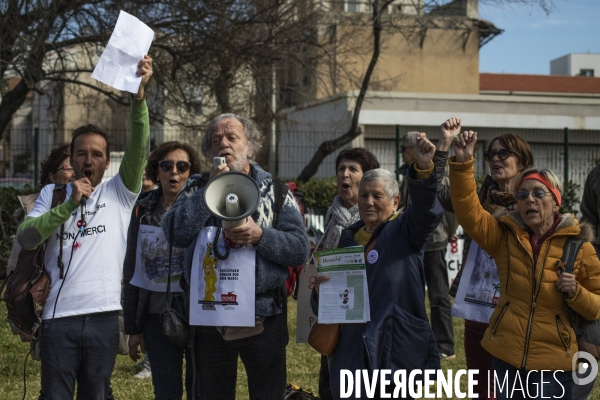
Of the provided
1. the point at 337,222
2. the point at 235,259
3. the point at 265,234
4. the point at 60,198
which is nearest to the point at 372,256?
the point at 265,234

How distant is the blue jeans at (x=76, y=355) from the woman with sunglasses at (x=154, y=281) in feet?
1.29

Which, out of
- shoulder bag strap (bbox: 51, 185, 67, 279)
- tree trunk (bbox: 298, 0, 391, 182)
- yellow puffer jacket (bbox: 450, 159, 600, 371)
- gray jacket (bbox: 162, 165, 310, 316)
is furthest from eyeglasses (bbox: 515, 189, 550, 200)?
tree trunk (bbox: 298, 0, 391, 182)

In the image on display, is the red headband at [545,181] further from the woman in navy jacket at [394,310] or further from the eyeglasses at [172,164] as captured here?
the eyeglasses at [172,164]

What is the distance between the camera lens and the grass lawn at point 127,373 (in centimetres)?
650

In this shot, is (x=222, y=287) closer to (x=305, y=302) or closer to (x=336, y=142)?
(x=305, y=302)

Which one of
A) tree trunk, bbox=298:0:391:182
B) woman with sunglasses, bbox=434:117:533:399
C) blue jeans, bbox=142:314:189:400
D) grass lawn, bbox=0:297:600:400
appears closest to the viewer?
blue jeans, bbox=142:314:189:400

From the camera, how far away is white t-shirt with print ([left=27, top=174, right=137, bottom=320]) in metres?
4.07

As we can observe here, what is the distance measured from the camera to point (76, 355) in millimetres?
4059

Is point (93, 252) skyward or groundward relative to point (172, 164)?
groundward

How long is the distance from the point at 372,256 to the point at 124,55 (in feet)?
5.43

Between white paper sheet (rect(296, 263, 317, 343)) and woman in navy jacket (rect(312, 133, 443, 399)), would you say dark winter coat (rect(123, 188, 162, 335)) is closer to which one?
white paper sheet (rect(296, 263, 317, 343))

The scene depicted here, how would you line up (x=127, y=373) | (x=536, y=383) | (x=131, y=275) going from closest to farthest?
(x=536, y=383) → (x=131, y=275) → (x=127, y=373)

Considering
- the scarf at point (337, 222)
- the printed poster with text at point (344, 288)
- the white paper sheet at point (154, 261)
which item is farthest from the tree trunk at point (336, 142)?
the printed poster with text at point (344, 288)

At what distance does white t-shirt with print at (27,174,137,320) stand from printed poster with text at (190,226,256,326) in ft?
1.81
